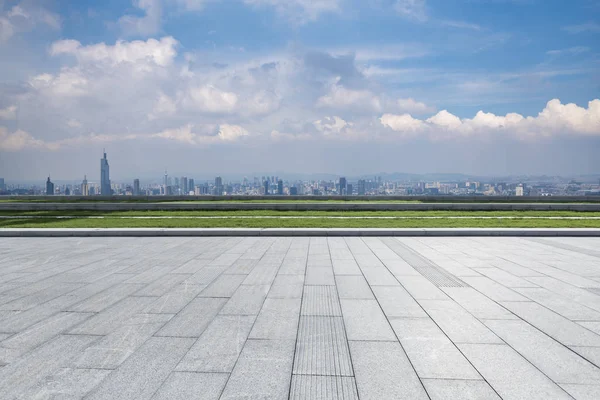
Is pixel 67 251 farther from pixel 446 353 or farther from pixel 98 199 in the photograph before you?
pixel 98 199

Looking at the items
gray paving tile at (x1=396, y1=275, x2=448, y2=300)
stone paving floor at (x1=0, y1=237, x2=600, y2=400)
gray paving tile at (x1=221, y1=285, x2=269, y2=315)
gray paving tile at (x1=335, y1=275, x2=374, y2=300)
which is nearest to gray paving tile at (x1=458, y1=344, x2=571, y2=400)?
stone paving floor at (x1=0, y1=237, x2=600, y2=400)

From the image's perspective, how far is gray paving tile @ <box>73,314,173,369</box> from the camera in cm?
418

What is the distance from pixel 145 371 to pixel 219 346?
84 cm

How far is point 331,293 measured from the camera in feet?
22.4

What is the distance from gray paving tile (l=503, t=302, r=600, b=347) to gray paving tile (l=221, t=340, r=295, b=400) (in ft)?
10.6

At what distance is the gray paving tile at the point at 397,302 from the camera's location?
5.78 meters

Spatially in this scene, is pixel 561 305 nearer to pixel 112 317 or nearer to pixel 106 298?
pixel 112 317

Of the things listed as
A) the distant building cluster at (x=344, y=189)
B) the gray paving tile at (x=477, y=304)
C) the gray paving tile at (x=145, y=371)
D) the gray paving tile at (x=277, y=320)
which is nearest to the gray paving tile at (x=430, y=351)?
the gray paving tile at (x=477, y=304)

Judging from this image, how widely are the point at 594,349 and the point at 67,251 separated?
11505mm

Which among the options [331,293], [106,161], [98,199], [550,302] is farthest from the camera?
[106,161]

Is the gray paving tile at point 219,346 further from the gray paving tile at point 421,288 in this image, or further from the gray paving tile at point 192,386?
the gray paving tile at point 421,288

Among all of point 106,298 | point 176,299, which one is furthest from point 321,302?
point 106,298

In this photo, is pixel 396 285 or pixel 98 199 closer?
pixel 396 285

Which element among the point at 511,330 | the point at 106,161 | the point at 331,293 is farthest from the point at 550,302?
the point at 106,161
